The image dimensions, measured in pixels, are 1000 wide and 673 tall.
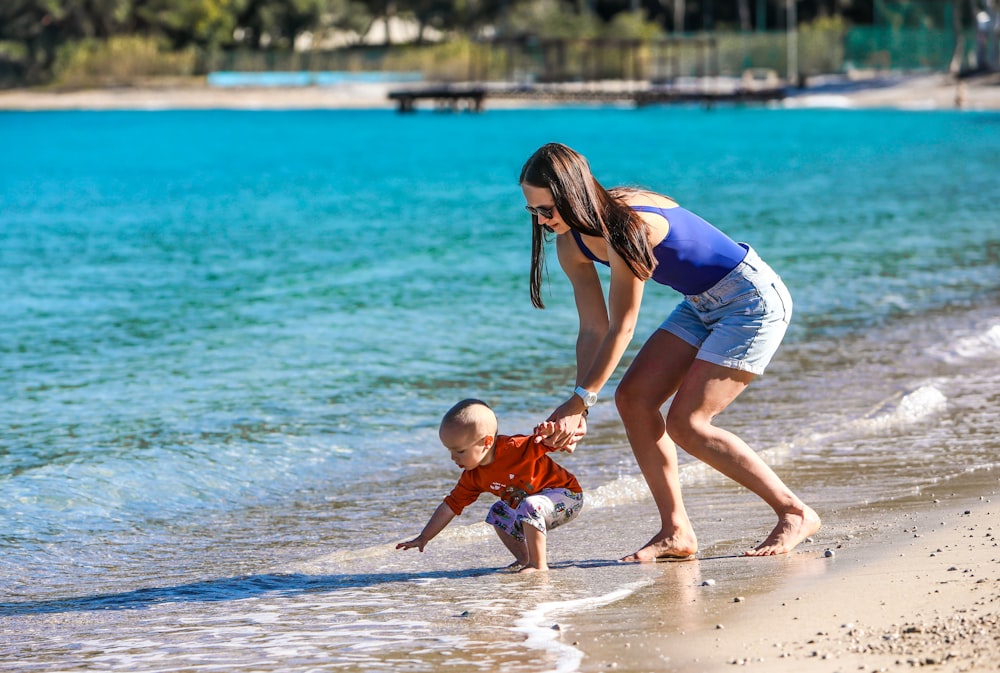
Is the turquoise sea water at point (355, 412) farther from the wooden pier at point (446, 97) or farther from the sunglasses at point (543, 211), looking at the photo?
the wooden pier at point (446, 97)

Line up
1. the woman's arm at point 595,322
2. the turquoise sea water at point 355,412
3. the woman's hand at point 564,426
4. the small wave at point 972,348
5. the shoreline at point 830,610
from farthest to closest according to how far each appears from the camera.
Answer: the small wave at point 972,348, the turquoise sea water at point 355,412, the woman's hand at point 564,426, the woman's arm at point 595,322, the shoreline at point 830,610

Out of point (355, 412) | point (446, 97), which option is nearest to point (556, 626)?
point (355, 412)

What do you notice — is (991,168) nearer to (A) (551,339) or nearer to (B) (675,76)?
(A) (551,339)

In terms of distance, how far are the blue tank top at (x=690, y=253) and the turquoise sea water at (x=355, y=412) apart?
1100mm

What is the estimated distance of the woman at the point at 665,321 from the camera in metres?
4.32

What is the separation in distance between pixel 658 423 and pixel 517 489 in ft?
1.90

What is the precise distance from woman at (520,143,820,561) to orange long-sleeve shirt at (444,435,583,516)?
0.24 metres

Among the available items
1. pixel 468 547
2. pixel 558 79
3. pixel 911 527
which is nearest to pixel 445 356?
pixel 468 547

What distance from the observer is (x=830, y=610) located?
13.4 feet

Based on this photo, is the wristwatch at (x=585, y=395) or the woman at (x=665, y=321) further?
the wristwatch at (x=585, y=395)

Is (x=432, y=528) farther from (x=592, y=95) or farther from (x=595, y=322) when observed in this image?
(x=592, y=95)

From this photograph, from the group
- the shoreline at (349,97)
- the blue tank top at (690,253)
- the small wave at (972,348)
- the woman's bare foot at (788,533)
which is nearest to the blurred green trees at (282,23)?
the shoreline at (349,97)

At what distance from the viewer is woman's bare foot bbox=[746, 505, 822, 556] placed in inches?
195

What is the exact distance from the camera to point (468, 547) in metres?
5.56
